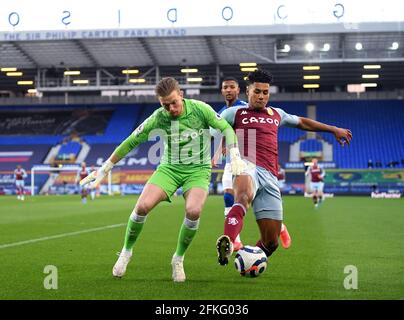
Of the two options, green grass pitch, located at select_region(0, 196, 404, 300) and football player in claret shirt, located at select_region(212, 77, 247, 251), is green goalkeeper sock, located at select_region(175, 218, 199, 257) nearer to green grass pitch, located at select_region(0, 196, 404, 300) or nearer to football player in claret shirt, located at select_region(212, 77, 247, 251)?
green grass pitch, located at select_region(0, 196, 404, 300)

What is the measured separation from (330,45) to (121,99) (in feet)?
65.8

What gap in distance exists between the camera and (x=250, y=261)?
307 inches

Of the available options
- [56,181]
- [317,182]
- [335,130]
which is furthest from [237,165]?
[56,181]

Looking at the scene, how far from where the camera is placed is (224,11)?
128ft

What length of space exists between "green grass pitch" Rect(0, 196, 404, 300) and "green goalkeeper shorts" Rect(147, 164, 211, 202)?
1.07 metres

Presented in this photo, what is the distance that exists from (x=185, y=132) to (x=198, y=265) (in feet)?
7.07

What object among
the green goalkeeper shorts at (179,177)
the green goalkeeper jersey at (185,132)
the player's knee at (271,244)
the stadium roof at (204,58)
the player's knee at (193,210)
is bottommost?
the player's knee at (271,244)

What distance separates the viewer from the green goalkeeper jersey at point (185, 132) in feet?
26.1

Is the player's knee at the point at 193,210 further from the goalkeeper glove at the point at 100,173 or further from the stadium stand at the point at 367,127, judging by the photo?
the stadium stand at the point at 367,127

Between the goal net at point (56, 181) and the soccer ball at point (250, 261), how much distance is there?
38.3 metres

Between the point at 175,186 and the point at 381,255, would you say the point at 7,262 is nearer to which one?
the point at 175,186

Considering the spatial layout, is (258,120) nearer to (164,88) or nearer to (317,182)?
(164,88)

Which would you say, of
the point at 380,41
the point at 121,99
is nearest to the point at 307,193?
the point at 380,41

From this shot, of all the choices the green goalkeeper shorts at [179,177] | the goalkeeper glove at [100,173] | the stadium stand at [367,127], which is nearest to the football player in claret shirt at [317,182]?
the stadium stand at [367,127]
